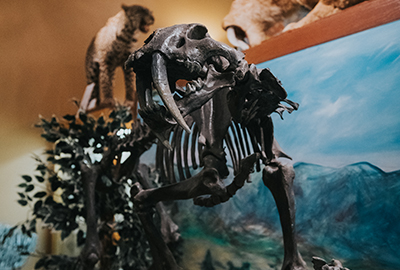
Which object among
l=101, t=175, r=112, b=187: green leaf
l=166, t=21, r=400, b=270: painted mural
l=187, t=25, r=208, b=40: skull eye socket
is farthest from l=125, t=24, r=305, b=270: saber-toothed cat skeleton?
l=166, t=21, r=400, b=270: painted mural

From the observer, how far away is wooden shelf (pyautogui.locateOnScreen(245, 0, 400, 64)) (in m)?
1.78

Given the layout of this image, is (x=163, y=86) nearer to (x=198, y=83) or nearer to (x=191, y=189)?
(x=198, y=83)

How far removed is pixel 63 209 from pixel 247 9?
183 cm

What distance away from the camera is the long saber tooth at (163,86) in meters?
0.98

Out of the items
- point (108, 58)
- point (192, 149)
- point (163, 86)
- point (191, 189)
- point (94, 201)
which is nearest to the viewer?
point (163, 86)

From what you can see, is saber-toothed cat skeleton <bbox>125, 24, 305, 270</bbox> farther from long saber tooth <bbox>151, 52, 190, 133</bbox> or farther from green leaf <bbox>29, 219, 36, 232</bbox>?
green leaf <bbox>29, 219, 36, 232</bbox>

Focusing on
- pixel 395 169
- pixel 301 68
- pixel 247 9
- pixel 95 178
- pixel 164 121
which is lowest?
pixel 395 169

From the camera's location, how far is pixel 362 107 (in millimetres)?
1843

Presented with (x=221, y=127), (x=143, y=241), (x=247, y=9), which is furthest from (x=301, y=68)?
(x=143, y=241)

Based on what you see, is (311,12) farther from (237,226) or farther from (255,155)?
(237,226)

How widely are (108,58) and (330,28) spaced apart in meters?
1.83

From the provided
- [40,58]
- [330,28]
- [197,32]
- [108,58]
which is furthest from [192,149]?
[40,58]

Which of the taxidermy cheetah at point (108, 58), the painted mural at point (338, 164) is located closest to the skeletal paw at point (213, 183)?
the painted mural at point (338, 164)

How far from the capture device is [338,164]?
1890 millimetres
